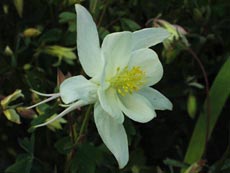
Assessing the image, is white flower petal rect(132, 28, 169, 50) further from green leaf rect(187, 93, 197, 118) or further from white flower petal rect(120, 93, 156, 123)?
green leaf rect(187, 93, 197, 118)

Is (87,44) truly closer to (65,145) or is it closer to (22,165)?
(65,145)

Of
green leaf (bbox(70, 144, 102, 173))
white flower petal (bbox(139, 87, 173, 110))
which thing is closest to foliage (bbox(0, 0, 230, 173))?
green leaf (bbox(70, 144, 102, 173))

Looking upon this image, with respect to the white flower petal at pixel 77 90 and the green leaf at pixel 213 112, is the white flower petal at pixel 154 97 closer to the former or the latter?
the white flower petal at pixel 77 90

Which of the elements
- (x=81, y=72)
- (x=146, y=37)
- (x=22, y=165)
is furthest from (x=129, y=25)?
(x=22, y=165)

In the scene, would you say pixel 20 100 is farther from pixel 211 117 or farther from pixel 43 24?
pixel 211 117

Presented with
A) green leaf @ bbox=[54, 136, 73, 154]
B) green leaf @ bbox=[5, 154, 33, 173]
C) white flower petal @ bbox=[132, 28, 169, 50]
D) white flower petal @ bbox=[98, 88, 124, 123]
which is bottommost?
green leaf @ bbox=[5, 154, 33, 173]
